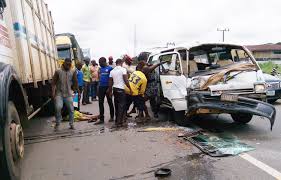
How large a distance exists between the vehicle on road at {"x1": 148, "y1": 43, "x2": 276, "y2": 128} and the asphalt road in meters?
0.62

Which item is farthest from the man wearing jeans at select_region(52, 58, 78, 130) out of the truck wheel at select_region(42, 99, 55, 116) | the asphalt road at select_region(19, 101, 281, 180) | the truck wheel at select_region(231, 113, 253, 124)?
the truck wheel at select_region(231, 113, 253, 124)

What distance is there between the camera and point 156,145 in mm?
6488

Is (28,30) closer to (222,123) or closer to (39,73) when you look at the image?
(39,73)

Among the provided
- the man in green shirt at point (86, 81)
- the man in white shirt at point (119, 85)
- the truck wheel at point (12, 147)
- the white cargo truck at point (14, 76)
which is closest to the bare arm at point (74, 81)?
the man in white shirt at point (119, 85)

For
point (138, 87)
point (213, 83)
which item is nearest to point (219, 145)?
point (213, 83)

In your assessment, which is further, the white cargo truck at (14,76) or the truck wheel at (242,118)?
the truck wheel at (242,118)

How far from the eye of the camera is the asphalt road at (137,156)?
485 centimetres

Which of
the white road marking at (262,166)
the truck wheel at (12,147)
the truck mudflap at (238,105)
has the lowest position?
the white road marking at (262,166)

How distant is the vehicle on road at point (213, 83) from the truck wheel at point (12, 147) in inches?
166

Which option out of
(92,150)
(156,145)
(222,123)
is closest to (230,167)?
(156,145)

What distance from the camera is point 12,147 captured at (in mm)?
3762

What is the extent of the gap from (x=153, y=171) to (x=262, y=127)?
13.4ft

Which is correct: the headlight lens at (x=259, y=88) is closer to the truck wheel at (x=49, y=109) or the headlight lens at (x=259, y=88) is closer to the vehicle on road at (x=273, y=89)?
the vehicle on road at (x=273, y=89)

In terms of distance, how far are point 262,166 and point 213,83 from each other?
249 cm
